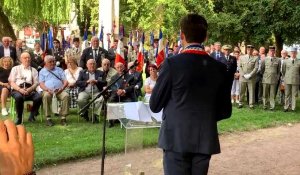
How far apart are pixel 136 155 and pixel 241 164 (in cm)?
172

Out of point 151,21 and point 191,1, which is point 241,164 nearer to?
point 191,1

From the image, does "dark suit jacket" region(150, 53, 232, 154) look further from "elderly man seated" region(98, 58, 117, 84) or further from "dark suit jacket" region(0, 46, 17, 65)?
"dark suit jacket" region(0, 46, 17, 65)

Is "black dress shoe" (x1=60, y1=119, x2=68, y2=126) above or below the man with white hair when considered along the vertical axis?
below

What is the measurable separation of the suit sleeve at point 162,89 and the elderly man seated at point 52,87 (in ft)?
20.9

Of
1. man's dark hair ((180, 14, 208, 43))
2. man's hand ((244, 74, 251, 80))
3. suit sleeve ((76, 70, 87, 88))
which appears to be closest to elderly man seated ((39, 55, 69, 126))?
suit sleeve ((76, 70, 87, 88))

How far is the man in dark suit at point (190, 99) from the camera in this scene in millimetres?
3160

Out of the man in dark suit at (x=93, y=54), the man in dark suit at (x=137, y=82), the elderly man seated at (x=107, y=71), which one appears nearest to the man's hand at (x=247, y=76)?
the man in dark suit at (x=137, y=82)

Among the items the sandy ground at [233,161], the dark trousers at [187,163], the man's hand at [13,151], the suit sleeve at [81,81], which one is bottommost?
the sandy ground at [233,161]

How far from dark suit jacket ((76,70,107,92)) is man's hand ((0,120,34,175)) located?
8660 millimetres

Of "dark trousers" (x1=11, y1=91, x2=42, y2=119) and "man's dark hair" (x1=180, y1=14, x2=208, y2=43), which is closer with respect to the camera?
"man's dark hair" (x1=180, y1=14, x2=208, y2=43)

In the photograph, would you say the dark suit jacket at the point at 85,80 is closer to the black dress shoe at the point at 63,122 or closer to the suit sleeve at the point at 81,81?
the suit sleeve at the point at 81,81

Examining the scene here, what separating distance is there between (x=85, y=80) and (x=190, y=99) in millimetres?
6904

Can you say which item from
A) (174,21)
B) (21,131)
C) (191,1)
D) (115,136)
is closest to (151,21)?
(174,21)

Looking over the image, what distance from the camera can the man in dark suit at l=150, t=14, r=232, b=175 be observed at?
316cm
